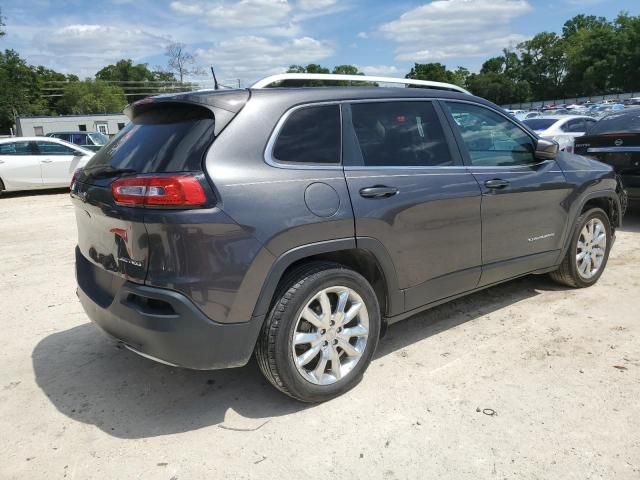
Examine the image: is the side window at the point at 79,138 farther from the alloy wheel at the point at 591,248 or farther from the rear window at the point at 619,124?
the alloy wheel at the point at 591,248

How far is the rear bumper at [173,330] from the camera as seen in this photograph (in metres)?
2.55

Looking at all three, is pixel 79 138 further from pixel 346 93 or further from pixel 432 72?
pixel 432 72

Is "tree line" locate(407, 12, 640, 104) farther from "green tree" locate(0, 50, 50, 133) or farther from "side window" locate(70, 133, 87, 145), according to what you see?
"side window" locate(70, 133, 87, 145)

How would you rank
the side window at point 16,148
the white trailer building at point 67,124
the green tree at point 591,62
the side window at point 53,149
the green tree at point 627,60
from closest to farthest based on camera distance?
1. the side window at point 16,148
2. the side window at point 53,149
3. the white trailer building at point 67,124
4. the green tree at point 627,60
5. the green tree at point 591,62

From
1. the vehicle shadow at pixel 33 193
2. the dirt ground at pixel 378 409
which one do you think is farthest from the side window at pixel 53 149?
the dirt ground at pixel 378 409

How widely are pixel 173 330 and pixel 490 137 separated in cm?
277

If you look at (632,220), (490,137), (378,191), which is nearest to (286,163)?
(378,191)

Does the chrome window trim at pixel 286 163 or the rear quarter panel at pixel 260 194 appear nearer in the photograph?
the rear quarter panel at pixel 260 194

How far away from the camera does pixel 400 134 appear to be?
342cm

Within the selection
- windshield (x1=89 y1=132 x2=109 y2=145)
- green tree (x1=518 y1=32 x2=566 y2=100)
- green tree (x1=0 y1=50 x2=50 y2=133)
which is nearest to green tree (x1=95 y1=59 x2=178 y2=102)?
green tree (x1=0 y1=50 x2=50 y2=133)

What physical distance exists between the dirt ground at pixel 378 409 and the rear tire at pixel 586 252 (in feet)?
1.28

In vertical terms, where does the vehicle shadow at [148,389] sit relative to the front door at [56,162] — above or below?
below

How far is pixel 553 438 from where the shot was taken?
2.68 meters

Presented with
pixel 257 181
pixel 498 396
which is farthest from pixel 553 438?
pixel 257 181
